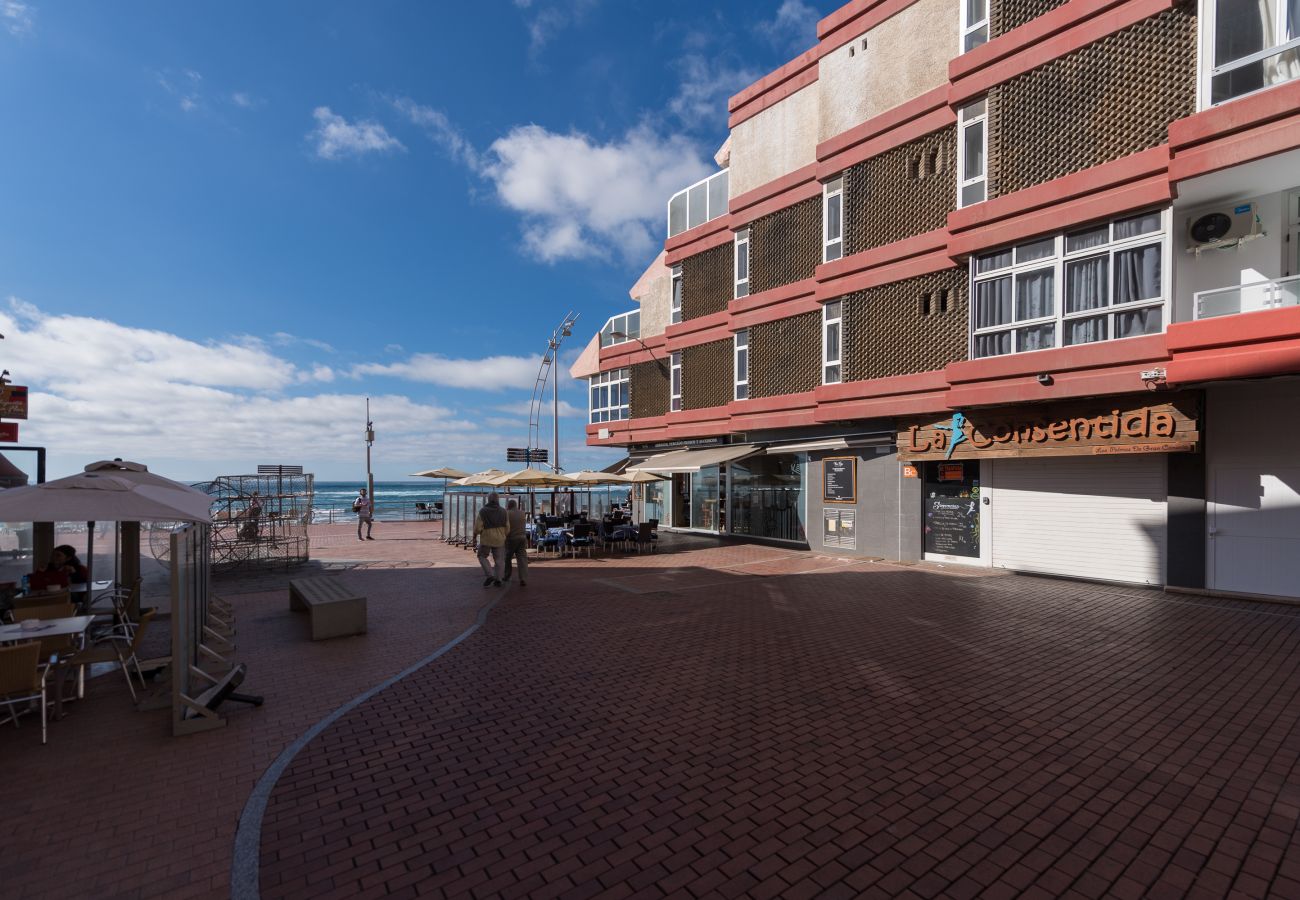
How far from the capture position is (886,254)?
15922 mm

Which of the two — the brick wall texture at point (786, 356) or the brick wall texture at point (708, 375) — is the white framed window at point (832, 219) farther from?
the brick wall texture at point (708, 375)

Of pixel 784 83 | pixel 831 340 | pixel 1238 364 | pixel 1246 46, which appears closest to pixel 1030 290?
pixel 1238 364

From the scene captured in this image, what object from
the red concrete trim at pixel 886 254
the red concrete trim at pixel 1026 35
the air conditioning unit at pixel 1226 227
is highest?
the red concrete trim at pixel 1026 35

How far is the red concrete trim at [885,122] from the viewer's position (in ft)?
48.6

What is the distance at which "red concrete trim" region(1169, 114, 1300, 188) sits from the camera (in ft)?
31.0

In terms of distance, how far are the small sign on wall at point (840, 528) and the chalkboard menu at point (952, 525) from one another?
2103mm

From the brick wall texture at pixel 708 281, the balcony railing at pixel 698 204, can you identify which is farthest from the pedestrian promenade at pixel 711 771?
the balcony railing at pixel 698 204

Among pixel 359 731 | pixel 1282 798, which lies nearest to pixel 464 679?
pixel 359 731

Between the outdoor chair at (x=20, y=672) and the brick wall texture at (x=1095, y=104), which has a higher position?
the brick wall texture at (x=1095, y=104)

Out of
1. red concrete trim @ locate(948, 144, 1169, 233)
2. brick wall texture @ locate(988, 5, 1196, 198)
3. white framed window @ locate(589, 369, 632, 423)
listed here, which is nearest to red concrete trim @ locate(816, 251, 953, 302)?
red concrete trim @ locate(948, 144, 1169, 233)

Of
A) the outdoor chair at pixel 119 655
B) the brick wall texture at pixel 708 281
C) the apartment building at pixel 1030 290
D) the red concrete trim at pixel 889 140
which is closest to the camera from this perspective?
the outdoor chair at pixel 119 655

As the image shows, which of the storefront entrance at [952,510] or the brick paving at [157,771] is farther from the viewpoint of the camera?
the storefront entrance at [952,510]

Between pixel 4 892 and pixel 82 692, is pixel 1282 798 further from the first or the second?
pixel 82 692

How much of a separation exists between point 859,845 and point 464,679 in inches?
181
